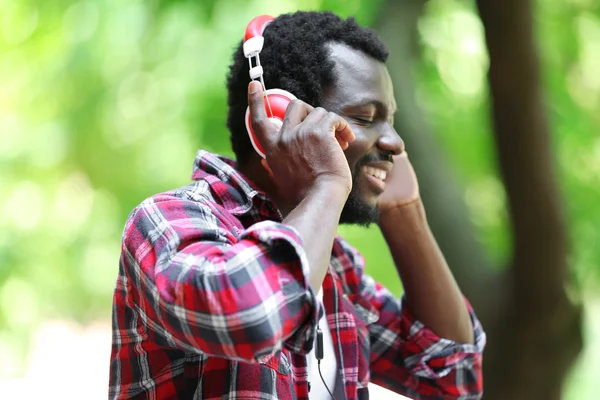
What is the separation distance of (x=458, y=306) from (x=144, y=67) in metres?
2.17

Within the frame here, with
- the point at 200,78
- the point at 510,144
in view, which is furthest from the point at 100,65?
the point at 510,144

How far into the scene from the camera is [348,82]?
185 cm

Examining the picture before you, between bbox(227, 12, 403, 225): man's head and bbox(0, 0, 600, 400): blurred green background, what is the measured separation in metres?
1.04

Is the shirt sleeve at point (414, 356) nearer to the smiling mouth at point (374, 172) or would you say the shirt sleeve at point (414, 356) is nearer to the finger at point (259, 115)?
the smiling mouth at point (374, 172)

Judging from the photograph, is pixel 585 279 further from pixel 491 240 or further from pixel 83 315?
pixel 83 315

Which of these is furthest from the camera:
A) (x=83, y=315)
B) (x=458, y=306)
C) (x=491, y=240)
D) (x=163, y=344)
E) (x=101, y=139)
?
(x=83, y=315)

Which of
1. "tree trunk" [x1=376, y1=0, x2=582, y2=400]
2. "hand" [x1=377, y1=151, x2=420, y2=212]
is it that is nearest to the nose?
"hand" [x1=377, y1=151, x2=420, y2=212]

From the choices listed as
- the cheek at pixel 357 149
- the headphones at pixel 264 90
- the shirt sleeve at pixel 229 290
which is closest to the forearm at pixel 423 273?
the cheek at pixel 357 149

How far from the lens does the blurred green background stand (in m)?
3.37

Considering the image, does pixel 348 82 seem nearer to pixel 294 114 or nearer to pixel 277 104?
pixel 277 104

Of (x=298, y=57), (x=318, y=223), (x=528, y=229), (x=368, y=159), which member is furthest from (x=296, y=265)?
(x=528, y=229)

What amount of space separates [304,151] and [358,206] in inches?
17.3

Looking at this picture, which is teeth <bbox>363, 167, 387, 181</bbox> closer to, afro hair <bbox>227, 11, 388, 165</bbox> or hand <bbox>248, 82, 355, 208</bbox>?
afro hair <bbox>227, 11, 388, 165</bbox>

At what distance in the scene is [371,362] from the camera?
7.17 ft
